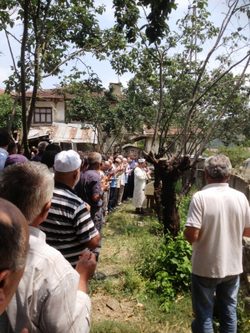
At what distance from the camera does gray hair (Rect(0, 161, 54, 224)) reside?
1.71m

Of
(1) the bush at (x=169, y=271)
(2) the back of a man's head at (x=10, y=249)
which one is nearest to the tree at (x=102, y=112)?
(1) the bush at (x=169, y=271)

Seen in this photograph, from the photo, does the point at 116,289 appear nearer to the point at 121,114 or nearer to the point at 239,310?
the point at 239,310

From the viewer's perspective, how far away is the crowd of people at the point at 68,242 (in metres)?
1.33

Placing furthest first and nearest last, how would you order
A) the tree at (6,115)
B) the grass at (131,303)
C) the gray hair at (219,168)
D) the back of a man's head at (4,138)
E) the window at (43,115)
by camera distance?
the window at (43,115) → the tree at (6,115) → the back of a man's head at (4,138) → the grass at (131,303) → the gray hair at (219,168)

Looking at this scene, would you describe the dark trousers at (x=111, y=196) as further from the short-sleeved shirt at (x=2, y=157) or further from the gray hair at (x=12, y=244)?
the gray hair at (x=12, y=244)

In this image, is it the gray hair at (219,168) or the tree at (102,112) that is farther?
the tree at (102,112)

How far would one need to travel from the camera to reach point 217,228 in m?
2.81

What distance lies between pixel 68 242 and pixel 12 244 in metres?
1.75

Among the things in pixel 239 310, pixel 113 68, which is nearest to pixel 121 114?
pixel 113 68

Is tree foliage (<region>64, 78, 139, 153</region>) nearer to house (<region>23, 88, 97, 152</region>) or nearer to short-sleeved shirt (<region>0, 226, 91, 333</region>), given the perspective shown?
house (<region>23, 88, 97, 152</region>)

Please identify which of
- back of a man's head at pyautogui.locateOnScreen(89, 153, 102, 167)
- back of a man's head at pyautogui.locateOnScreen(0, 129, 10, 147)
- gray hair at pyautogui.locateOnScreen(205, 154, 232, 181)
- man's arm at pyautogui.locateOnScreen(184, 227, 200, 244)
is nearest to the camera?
man's arm at pyautogui.locateOnScreen(184, 227, 200, 244)

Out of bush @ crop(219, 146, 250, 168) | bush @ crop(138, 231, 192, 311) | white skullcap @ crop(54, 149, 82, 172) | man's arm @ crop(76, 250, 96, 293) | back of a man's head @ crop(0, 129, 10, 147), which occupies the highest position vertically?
back of a man's head @ crop(0, 129, 10, 147)

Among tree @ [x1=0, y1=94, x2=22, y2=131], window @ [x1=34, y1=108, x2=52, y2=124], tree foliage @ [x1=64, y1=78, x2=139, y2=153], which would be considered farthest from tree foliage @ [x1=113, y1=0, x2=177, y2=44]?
window @ [x1=34, y1=108, x2=52, y2=124]

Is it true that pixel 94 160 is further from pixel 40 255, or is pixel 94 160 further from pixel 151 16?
pixel 40 255
